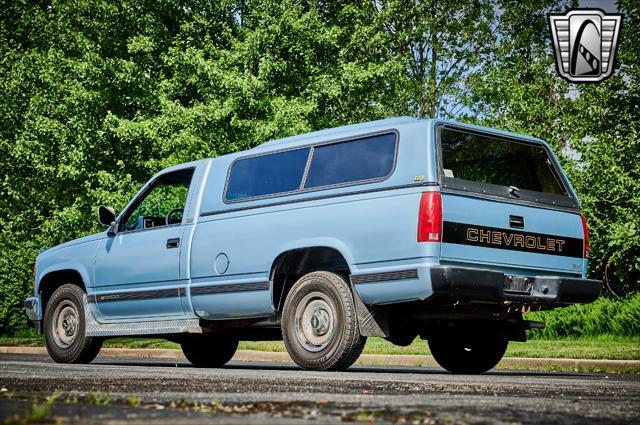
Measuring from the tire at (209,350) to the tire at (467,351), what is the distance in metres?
2.86

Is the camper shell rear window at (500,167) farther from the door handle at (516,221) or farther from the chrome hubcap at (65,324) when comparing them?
the chrome hubcap at (65,324)

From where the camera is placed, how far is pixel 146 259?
37.0ft

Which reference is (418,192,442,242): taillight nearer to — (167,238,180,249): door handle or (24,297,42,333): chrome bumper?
(167,238,180,249): door handle

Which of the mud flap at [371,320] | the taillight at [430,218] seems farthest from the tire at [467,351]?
the taillight at [430,218]

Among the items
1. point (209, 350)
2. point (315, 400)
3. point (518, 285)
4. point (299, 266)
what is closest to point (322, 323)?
point (299, 266)

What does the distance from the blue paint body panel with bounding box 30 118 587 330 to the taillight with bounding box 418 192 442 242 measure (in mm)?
64

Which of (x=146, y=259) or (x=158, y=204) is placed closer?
(x=146, y=259)

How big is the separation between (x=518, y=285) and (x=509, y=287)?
0.12 meters

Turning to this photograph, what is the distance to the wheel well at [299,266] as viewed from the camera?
980 centimetres

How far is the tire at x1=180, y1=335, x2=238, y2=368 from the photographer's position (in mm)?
12453

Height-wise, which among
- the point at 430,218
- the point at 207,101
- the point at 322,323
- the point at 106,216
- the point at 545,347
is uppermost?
the point at 207,101

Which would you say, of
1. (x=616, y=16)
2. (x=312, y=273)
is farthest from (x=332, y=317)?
(x=616, y=16)

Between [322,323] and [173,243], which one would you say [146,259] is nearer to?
[173,243]

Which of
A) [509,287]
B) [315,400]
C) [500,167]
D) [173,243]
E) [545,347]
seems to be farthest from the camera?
[545,347]
